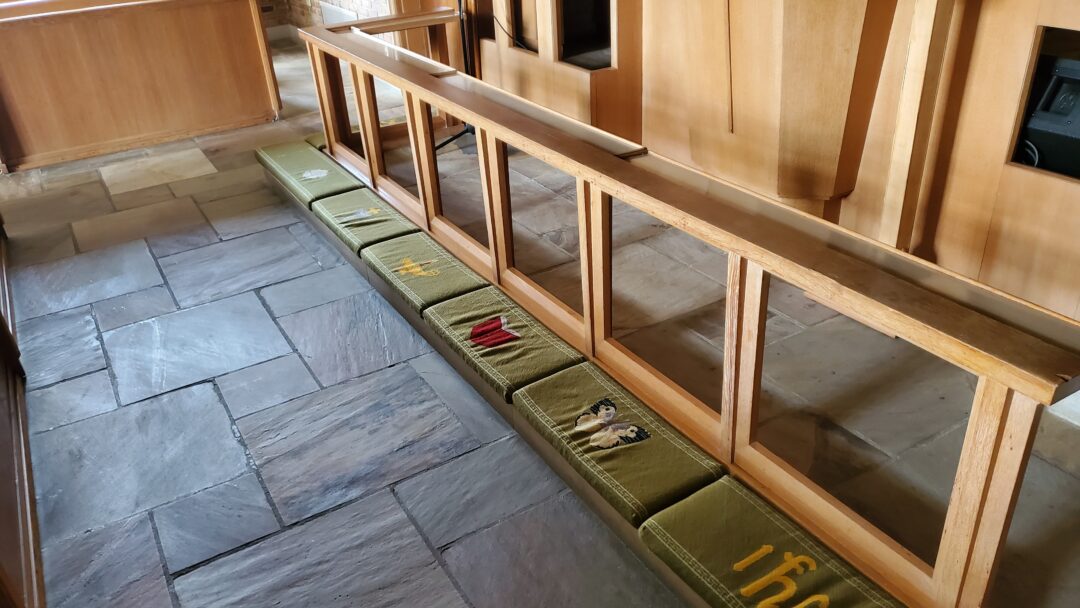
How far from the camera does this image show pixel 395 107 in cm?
589

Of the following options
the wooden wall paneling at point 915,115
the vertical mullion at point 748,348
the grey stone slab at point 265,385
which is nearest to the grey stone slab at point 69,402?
the grey stone slab at point 265,385

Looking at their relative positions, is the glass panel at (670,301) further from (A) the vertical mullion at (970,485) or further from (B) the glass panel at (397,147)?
(B) the glass panel at (397,147)

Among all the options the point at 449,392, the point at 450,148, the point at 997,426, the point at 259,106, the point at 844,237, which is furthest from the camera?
the point at 259,106

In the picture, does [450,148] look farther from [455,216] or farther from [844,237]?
[844,237]

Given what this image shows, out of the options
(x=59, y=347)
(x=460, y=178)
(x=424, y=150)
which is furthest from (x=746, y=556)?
(x=460, y=178)

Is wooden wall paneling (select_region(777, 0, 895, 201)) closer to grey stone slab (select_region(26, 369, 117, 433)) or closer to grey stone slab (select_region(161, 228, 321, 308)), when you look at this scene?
grey stone slab (select_region(161, 228, 321, 308))

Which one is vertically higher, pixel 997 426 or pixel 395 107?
pixel 997 426

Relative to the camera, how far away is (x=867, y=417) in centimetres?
252

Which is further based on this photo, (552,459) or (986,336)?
(552,459)

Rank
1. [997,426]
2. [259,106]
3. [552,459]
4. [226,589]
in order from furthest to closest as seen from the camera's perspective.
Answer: [259,106] → [552,459] → [226,589] → [997,426]

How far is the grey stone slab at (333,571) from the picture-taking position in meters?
2.02

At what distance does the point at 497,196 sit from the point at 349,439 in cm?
98

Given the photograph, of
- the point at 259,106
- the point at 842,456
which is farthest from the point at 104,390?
the point at 259,106

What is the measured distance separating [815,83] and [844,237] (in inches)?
47.4
